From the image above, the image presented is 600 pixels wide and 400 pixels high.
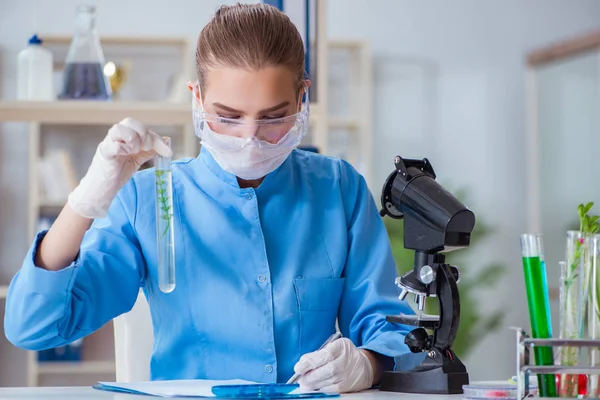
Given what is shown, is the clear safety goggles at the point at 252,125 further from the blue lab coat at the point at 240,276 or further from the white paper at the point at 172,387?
the white paper at the point at 172,387

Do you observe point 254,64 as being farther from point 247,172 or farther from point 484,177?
point 484,177

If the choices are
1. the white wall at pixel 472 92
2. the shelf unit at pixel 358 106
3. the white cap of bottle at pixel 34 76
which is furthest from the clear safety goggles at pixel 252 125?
the white wall at pixel 472 92

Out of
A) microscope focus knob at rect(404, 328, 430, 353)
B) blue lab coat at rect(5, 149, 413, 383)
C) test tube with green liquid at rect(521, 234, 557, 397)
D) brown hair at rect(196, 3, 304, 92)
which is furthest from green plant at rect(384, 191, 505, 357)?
test tube with green liquid at rect(521, 234, 557, 397)

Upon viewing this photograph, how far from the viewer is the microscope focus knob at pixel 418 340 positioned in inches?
46.5

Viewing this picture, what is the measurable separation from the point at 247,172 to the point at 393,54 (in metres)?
4.00

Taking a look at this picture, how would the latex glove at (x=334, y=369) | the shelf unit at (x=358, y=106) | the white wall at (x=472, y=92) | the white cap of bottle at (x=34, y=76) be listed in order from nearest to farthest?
the latex glove at (x=334, y=369), the white cap of bottle at (x=34, y=76), the shelf unit at (x=358, y=106), the white wall at (x=472, y=92)

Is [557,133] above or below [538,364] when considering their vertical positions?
above

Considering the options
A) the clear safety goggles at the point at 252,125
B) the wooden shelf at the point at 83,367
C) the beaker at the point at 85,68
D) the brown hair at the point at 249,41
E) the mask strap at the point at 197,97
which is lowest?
the wooden shelf at the point at 83,367

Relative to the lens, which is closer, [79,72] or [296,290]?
[296,290]

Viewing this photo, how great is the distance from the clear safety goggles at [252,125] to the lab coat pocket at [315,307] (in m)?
0.24

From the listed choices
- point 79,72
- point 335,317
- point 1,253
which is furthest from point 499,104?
point 335,317

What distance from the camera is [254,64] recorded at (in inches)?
51.8

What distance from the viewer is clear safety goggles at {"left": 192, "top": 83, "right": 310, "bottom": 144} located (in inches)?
51.3

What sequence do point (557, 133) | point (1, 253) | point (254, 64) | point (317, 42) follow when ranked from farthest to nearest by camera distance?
1. point (557, 133)
2. point (1, 253)
3. point (317, 42)
4. point (254, 64)
